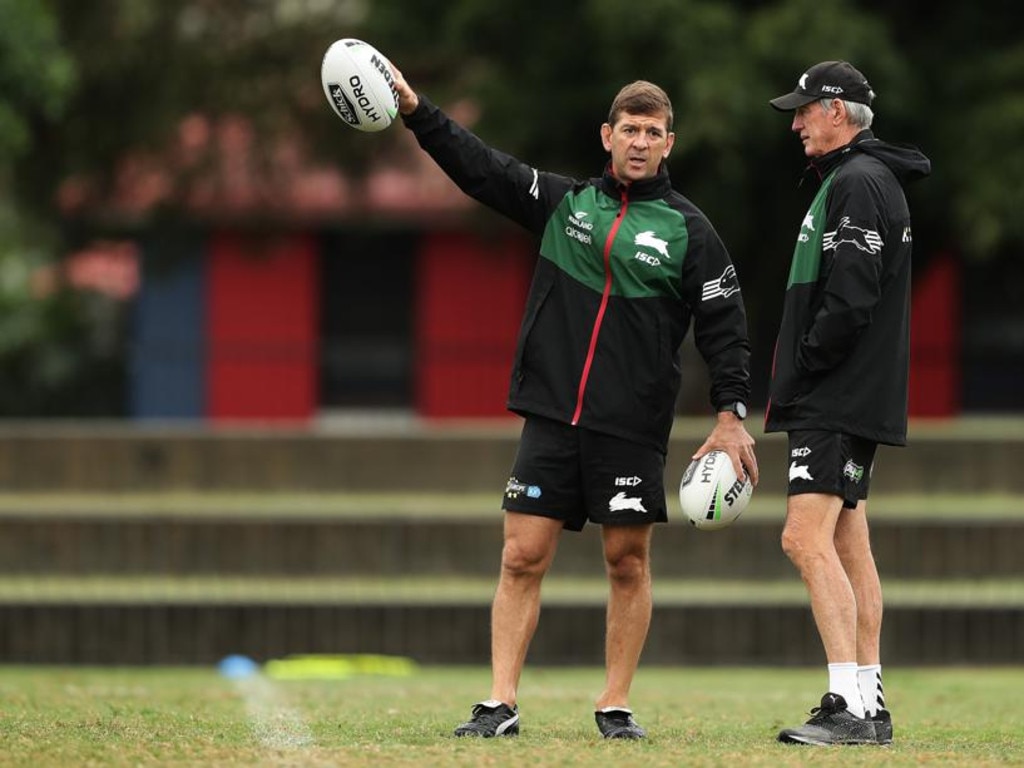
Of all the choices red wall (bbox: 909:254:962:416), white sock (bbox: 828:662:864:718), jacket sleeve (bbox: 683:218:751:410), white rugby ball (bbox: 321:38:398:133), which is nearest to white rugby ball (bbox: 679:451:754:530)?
jacket sleeve (bbox: 683:218:751:410)

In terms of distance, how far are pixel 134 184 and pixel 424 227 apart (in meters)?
5.45

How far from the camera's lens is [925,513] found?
1490cm

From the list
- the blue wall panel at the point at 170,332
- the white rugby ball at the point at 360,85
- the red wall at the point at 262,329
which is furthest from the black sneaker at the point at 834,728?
the red wall at the point at 262,329

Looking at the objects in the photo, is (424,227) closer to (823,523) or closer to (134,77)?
(134,77)

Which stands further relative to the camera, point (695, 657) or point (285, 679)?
point (695, 657)

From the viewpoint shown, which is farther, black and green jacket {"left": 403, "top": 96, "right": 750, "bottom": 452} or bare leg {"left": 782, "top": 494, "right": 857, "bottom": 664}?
black and green jacket {"left": 403, "top": 96, "right": 750, "bottom": 452}

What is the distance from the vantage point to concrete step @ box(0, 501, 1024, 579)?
1412 cm

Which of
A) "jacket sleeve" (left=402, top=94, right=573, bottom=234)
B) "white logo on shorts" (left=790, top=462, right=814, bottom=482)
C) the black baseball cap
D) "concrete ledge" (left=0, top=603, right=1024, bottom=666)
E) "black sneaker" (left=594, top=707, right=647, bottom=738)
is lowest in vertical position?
"concrete ledge" (left=0, top=603, right=1024, bottom=666)

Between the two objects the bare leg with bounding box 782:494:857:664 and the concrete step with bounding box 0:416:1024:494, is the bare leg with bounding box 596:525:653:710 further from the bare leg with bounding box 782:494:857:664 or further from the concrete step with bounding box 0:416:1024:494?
the concrete step with bounding box 0:416:1024:494

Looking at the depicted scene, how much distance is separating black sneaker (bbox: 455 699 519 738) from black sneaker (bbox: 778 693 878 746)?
0.87 metres

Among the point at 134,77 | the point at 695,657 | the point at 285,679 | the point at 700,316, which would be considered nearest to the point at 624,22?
the point at 134,77

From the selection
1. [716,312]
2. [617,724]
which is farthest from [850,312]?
[617,724]

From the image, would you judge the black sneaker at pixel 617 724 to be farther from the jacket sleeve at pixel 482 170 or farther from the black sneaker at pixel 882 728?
the jacket sleeve at pixel 482 170

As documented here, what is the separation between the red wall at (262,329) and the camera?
28781 millimetres
